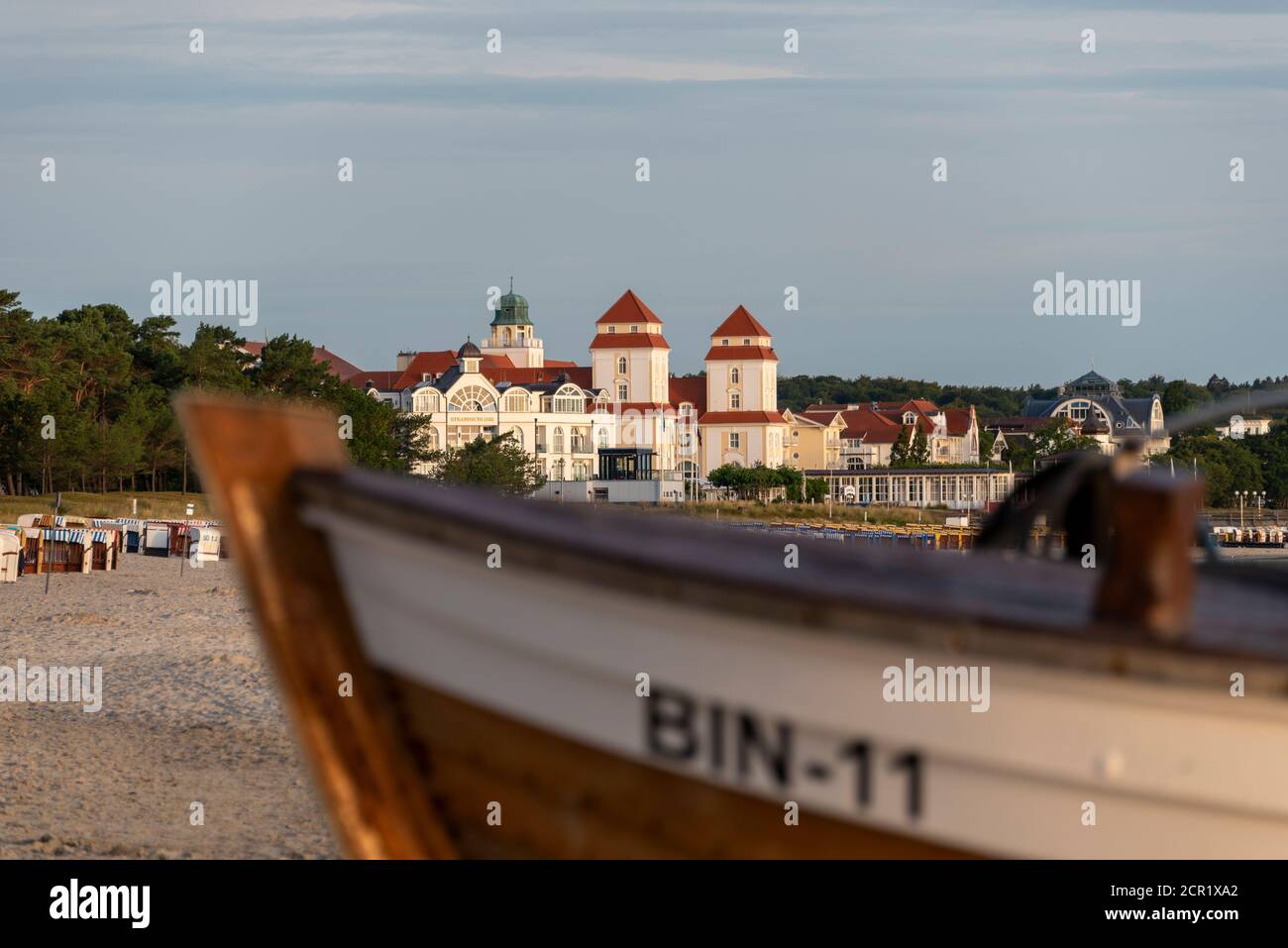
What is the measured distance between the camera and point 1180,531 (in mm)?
3328

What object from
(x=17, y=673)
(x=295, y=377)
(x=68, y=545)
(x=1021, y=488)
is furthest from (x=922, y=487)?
(x=1021, y=488)

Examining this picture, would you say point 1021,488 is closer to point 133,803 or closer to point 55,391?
point 133,803

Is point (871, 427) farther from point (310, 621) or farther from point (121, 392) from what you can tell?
point (310, 621)

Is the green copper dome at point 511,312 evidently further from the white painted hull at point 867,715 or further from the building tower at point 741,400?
the white painted hull at point 867,715

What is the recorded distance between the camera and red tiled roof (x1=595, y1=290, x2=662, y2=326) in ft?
402

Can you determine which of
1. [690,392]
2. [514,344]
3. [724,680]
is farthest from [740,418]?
[724,680]

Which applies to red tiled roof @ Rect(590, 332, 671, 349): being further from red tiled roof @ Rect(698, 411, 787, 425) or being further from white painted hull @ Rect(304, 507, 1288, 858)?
white painted hull @ Rect(304, 507, 1288, 858)

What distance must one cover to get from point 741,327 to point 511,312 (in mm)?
24700

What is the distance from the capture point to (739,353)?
124500 mm

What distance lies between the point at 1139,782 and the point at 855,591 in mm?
869

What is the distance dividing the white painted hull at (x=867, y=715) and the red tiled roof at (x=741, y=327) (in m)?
122

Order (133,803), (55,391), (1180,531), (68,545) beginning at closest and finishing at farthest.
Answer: (1180,531) → (133,803) → (68,545) → (55,391)

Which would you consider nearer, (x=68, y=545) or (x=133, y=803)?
(x=133, y=803)

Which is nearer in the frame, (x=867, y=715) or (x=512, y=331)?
(x=867, y=715)
